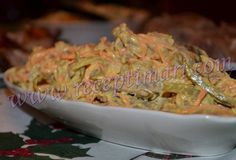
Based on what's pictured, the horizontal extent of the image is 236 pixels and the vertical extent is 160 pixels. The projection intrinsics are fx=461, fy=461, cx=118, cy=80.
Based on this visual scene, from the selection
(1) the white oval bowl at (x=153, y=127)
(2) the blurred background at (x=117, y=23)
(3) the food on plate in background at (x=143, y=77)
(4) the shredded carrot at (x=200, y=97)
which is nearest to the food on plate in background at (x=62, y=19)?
(2) the blurred background at (x=117, y=23)

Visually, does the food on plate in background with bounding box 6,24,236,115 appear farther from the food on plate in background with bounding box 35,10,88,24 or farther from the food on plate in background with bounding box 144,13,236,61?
the food on plate in background with bounding box 35,10,88,24

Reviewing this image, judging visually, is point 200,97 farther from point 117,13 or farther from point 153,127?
point 117,13

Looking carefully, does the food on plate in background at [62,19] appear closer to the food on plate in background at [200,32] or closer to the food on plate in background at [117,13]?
the food on plate in background at [117,13]

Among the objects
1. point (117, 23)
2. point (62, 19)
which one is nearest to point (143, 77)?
point (117, 23)

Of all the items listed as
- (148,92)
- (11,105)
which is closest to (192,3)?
(11,105)

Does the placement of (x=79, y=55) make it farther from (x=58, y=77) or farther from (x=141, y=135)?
(x=141, y=135)

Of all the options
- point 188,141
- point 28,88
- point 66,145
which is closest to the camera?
point 188,141
